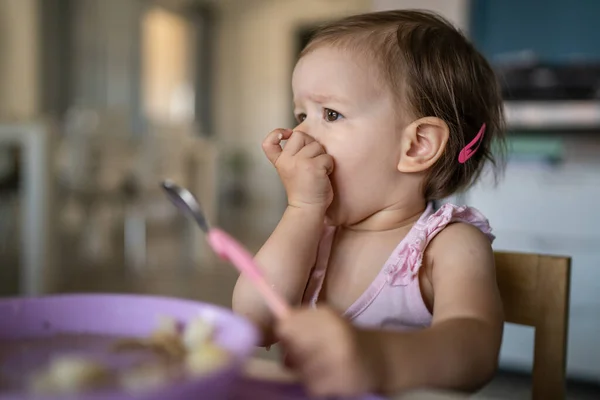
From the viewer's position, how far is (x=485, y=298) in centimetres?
47

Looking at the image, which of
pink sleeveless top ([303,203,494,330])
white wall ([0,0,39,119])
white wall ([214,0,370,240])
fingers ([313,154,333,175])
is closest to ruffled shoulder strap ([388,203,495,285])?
pink sleeveless top ([303,203,494,330])

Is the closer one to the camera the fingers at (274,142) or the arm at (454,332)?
the arm at (454,332)

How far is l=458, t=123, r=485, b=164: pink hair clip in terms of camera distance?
0.64 metres

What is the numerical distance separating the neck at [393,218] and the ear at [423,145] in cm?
5

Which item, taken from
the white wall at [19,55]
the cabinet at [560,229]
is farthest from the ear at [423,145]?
the white wall at [19,55]

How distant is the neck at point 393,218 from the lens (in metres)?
0.66

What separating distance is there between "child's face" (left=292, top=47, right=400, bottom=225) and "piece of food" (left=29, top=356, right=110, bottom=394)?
0.39m

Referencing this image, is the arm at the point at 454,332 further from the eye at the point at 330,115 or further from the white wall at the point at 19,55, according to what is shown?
the white wall at the point at 19,55

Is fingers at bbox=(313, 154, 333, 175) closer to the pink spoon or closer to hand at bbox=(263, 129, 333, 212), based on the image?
hand at bbox=(263, 129, 333, 212)

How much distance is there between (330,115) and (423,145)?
107mm

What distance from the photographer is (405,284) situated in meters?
0.61

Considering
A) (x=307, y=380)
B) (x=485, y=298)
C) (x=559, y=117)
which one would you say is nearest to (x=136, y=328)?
(x=307, y=380)

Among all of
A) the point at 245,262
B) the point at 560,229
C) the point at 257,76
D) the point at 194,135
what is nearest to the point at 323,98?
the point at 245,262

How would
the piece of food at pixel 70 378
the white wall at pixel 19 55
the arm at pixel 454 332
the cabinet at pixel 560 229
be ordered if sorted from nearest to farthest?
the piece of food at pixel 70 378, the arm at pixel 454 332, the cabinet at pixel 560 229, the white wall at pixel 19 55
